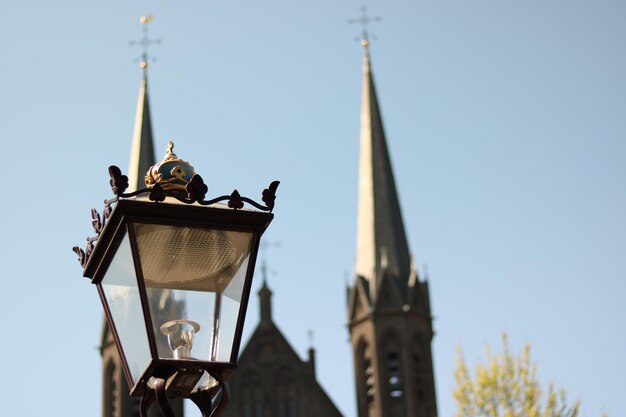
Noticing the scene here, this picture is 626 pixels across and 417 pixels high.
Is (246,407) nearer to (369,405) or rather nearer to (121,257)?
(369,405)

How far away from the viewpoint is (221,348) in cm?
561

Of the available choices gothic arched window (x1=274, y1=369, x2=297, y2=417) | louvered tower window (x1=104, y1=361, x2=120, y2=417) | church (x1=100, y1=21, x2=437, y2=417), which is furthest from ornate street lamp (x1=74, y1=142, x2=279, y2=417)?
gothic arched window (x1=274, y1=369, x2=297, y2=417)

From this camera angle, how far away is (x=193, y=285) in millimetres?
5688

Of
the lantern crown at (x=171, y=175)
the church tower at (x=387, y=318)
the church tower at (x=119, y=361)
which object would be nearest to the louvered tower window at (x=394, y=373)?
the church tower at (x=387, y=318)

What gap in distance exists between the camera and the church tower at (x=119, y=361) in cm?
3838

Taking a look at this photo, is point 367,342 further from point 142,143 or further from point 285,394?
point 142,143

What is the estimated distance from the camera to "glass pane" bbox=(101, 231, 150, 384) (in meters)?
5.55

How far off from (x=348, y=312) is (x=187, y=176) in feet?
114

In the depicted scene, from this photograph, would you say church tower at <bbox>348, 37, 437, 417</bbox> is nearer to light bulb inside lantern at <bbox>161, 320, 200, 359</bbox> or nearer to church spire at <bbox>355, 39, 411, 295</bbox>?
church spire at <bbox>355, 39, 411, 295</bbox>

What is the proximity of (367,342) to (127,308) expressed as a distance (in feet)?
112

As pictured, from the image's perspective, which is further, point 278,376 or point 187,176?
point 278,376

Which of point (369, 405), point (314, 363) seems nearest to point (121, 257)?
point (369, 405)

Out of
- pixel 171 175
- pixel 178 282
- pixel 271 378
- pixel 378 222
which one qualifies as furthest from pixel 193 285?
pixel 271 378

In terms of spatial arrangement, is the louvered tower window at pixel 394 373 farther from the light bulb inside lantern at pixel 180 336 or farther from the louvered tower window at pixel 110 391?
the light bulb inside lantern at pixel 180 336
